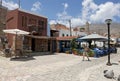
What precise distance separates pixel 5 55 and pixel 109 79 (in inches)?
467

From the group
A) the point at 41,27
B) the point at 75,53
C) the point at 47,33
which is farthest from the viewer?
the point at 47,33

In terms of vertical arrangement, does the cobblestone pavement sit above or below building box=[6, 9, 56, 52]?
below

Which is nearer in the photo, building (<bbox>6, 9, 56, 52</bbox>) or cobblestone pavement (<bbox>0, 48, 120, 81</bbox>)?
cobblestone pavement (<bbox>0, 48, 120, 81</bbox>)

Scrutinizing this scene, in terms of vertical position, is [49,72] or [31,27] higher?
[31,27]

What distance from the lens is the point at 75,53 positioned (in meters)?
22.8

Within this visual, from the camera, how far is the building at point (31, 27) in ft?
74.9

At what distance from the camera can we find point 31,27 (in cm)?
2464

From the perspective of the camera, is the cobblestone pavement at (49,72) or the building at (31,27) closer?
the cobblestone pavement at (49,72)

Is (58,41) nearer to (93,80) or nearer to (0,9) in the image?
(0,9)

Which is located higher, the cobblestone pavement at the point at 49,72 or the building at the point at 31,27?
the building at the point at 31,27

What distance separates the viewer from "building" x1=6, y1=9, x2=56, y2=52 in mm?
22828

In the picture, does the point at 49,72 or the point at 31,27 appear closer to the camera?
the point at 49,72

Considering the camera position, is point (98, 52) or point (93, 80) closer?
point (93, 80)

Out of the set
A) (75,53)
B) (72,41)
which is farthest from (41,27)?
(75,53)
